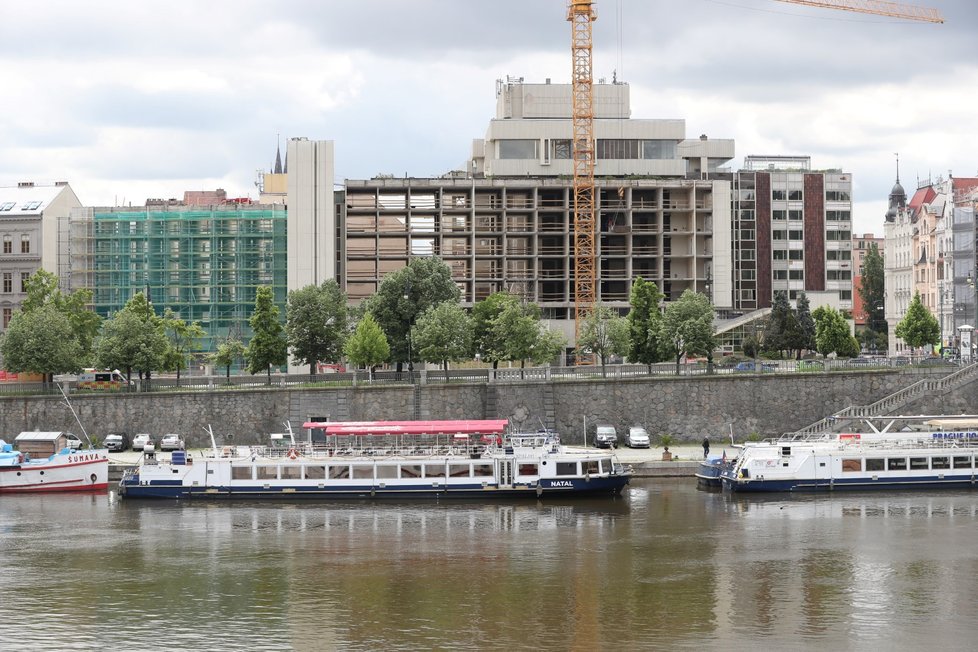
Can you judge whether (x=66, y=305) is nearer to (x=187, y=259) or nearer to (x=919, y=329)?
(x=187, y=259)

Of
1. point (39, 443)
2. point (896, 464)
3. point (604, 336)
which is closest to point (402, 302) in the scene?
point (604, 336)

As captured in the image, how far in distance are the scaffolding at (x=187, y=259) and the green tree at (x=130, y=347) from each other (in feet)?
93.9

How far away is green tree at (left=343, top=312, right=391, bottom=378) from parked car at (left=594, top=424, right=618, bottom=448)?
18.8 meters

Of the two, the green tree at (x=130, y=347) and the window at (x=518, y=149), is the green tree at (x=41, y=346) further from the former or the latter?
the window at (x=518, y=149)

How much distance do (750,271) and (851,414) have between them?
2131 inches

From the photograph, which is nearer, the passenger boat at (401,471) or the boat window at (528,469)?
the passenger boat at (401,471)

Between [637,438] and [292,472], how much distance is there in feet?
Result: 83.8

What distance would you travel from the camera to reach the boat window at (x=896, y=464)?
8406cm

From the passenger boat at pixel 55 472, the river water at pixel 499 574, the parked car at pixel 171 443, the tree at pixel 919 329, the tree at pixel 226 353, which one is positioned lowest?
the river water at pixel 499 574

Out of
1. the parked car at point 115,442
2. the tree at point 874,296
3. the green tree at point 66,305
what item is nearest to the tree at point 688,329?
the parked car at point 115,442

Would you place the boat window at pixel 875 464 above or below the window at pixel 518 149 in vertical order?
below

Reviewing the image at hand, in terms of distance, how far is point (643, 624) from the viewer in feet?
168

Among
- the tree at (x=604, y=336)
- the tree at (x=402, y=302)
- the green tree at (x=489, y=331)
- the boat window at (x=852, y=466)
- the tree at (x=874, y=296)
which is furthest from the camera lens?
the tree at (x=874, y=296)

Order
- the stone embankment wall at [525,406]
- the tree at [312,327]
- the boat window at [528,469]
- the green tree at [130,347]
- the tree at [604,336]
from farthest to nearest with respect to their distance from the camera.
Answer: the tree at [604,336], the tree at [312,327], the green tree at [130,347], the stone embankment wall at [525,406], the boat window at [528,469]
